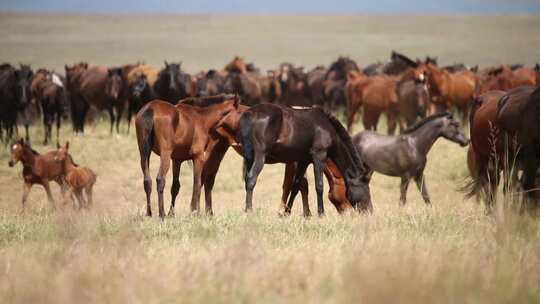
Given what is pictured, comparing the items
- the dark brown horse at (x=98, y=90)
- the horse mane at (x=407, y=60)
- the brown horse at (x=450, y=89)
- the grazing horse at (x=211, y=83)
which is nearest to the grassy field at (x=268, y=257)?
the dark brown horse at (x=98, y=90)

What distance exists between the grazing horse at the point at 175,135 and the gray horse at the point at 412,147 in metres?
4.76

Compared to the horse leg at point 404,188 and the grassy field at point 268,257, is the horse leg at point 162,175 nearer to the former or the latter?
the grassy field at point 268,257

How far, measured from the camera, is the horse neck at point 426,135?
16.1 m

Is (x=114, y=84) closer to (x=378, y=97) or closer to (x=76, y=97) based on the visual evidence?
(x=76, y=97)

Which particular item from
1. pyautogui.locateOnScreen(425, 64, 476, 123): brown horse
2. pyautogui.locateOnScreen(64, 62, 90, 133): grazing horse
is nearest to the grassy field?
pyautogui.locateOnScreen(64, 62, 90, 133): grazing horse

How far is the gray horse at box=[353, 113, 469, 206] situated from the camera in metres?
16.1

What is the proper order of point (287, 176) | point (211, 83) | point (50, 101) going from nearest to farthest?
point (287, 176), point (50, 101), point (211, 83)

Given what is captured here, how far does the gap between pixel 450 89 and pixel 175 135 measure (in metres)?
16.7

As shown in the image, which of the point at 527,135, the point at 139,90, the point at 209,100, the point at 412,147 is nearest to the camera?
the point at 527,135

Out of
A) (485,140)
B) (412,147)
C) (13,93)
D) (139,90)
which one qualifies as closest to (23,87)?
(13,93)

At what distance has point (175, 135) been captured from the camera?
1138 cm

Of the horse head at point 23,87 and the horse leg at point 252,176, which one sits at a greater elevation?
the horse leg at point 252,176

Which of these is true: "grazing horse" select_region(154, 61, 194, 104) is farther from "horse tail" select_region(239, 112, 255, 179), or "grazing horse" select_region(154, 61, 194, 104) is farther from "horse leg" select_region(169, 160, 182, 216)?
"horse tail" select_region(239, 112, 255, 179)

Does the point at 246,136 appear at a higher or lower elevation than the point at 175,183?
higher
